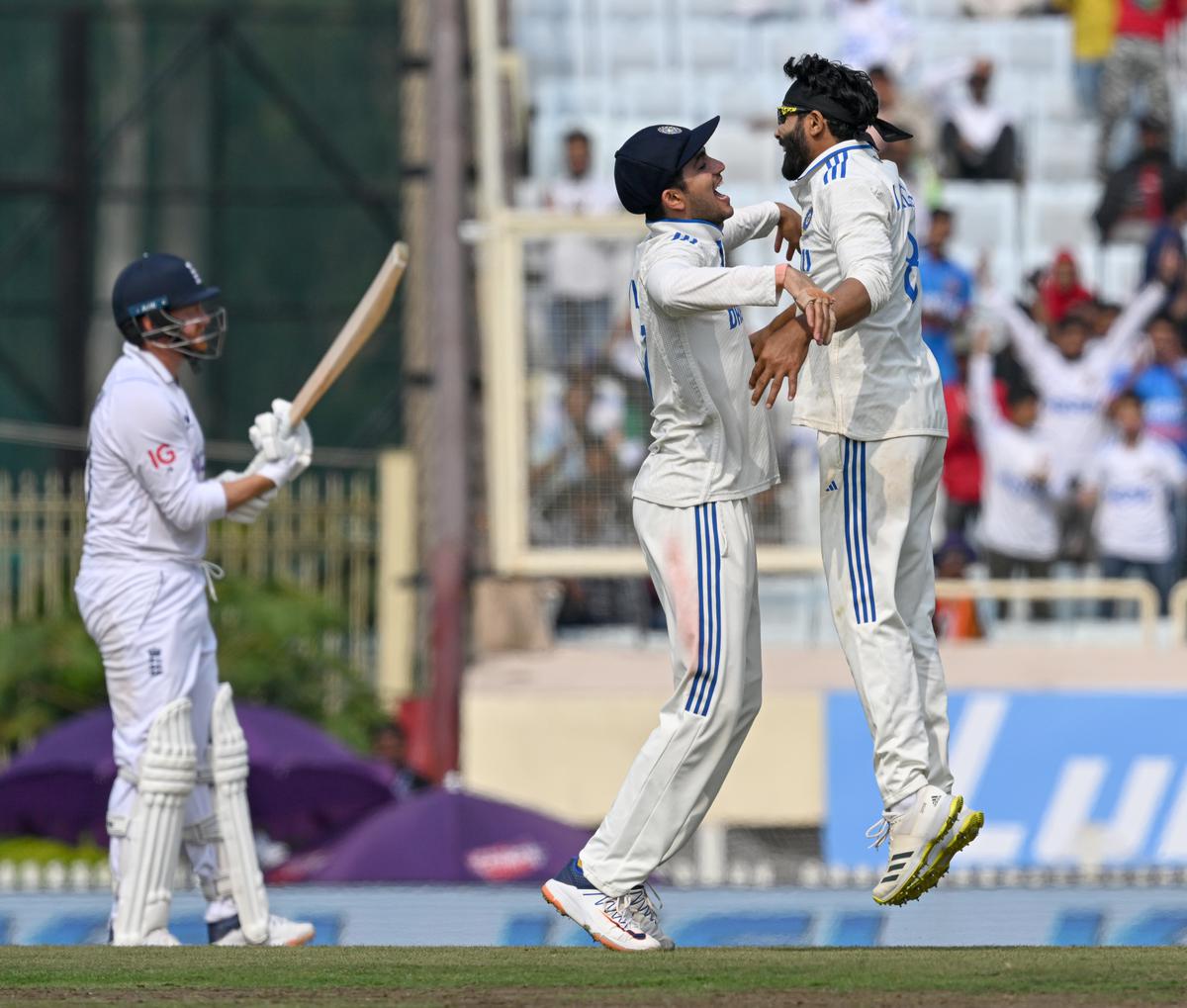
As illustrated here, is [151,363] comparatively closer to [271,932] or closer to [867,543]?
[271,932]

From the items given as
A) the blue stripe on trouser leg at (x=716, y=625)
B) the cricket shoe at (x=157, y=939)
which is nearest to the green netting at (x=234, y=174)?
the cricket shoe at (x=157, y=939)

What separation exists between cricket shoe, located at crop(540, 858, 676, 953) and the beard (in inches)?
70.9

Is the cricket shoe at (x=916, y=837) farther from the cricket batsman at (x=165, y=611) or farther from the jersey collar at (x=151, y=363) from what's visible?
the jersey collar at (x=151, y=363)

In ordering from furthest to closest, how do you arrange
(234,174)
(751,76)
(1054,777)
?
(234,174)
(751,76)
(1054,777)

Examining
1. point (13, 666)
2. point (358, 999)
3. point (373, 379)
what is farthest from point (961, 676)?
point (373, 379)

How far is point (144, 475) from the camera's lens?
24.9ft

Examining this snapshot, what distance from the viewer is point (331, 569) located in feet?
52.7

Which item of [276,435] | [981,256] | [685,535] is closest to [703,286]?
[685,535]

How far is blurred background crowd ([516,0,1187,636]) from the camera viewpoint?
43.5 feet

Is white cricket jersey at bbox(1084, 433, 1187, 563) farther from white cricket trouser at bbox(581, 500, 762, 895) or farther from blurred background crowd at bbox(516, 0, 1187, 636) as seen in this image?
white cricket trouser at bbox(581, 500, 762, 895)

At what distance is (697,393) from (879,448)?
46cm

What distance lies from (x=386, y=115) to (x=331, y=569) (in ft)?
24.9

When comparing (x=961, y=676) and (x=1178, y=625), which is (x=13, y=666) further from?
(x=1178, y=625)

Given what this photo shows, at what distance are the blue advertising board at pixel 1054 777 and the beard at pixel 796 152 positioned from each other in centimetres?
580
